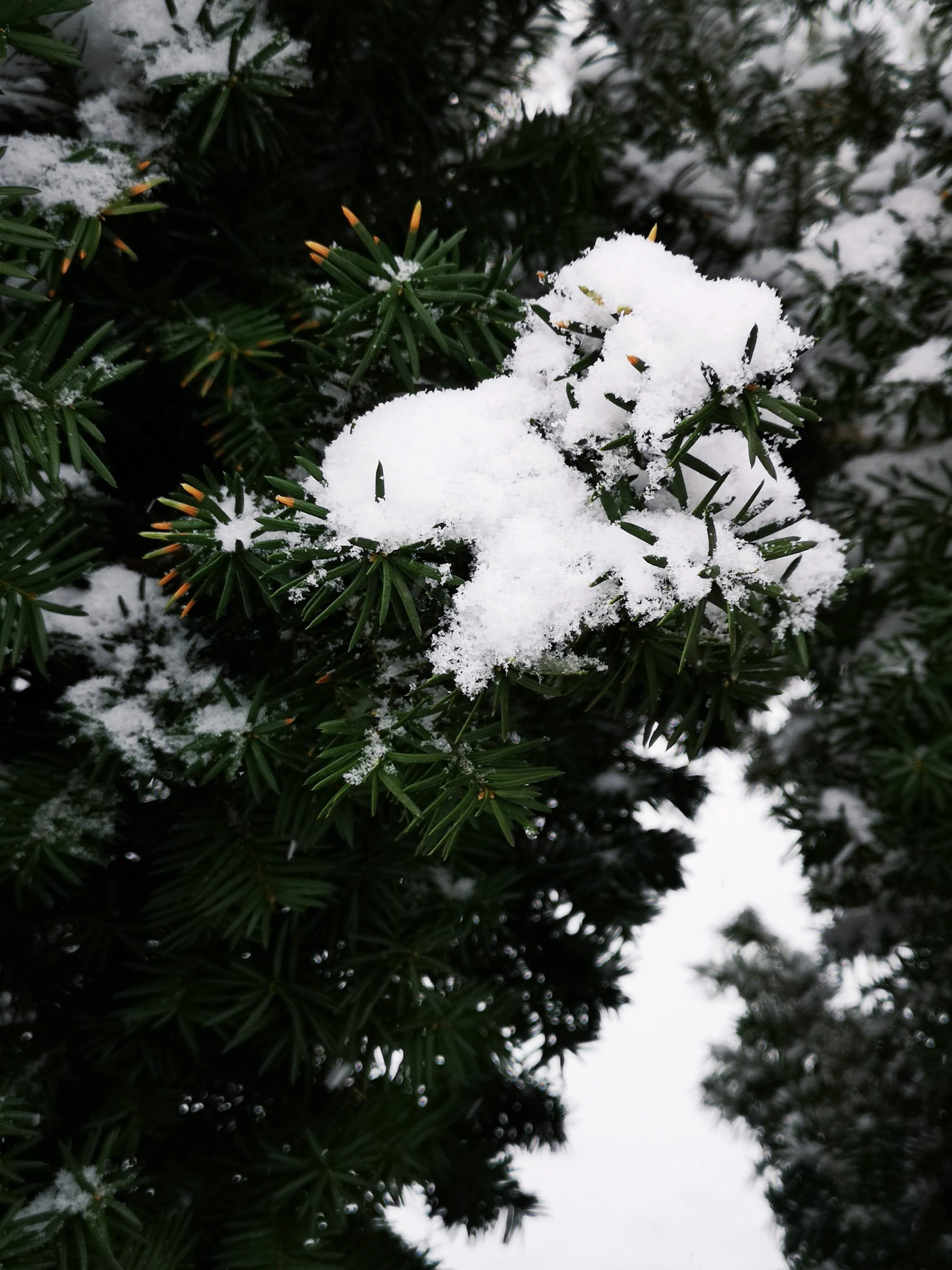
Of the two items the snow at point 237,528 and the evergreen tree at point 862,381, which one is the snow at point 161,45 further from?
the evergreen tree at point 862,381

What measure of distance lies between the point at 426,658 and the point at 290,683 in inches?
6.2

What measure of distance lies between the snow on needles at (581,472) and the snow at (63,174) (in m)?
0.27

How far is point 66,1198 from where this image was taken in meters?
0.73

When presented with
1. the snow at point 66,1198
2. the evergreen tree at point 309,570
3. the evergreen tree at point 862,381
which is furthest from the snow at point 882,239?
the snow at point 66,1198

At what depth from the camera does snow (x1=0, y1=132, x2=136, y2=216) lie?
609 millimetres

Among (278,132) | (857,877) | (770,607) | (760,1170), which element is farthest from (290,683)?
(760,1170)

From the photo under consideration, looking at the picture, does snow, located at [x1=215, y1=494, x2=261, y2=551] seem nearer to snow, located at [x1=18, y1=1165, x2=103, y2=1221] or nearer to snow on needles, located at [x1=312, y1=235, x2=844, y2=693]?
snow on needles, located at [x1=312, y1=235, x2=844, y2=693]

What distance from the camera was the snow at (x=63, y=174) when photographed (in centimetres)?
61

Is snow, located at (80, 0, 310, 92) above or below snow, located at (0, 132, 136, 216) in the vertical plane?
above

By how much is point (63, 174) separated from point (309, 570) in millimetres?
361

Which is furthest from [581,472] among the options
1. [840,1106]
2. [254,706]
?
[840,1106]

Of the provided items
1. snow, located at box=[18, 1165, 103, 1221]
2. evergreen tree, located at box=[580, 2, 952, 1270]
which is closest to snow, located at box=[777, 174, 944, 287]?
evergreen tree, located at box=[580, 2, 952, 1270]

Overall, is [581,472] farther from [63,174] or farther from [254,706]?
[63,174]

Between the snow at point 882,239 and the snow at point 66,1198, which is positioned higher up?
the snow at point 882,239
